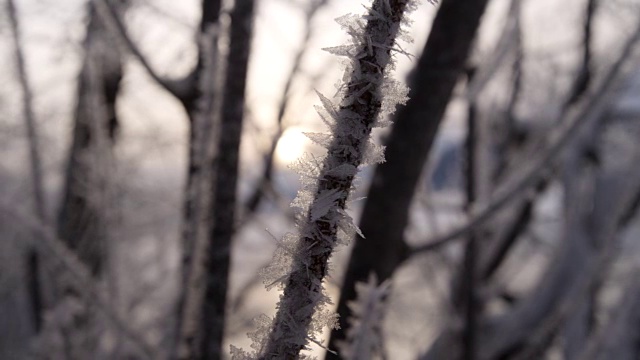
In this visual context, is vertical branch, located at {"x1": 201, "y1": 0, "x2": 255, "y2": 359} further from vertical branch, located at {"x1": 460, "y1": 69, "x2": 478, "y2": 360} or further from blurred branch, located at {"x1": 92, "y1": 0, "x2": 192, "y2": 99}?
vertical branch, located at {"x1": 460, "y1": 69, "x2": 478, "y2": 360}

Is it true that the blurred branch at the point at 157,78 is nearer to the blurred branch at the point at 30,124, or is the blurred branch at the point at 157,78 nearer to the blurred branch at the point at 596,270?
the blurred branch at the point at 30,124

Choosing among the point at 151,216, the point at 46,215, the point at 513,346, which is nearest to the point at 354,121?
the point at 46,215

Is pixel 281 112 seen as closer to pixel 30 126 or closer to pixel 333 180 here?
pixel 30 126

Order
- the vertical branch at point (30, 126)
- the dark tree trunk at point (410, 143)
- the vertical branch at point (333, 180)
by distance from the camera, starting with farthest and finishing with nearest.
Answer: the vertical branch at point (30, 126)
the dark tree trunk at point (410, 143)
the vertical branch at point (333, 180)


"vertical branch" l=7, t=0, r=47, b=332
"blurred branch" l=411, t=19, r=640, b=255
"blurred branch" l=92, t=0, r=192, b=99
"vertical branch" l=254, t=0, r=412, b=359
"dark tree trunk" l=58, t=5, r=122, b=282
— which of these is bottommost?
"vertical branch" l=254, t=0, r=412, b=359

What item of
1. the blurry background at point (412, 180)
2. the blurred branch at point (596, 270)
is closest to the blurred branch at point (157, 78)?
the blurry background at point (412, 180)

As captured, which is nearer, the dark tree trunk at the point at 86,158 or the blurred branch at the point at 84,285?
the blurred branch at the point at 84,285

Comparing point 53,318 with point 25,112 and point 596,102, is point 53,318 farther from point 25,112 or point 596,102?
point 596,102

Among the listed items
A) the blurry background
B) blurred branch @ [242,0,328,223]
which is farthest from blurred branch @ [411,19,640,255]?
blurred branch @ [242,0,328,223]

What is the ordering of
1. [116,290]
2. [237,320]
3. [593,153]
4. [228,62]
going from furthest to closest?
[237,320]
[593,153]
[116,290]
[228,62]
